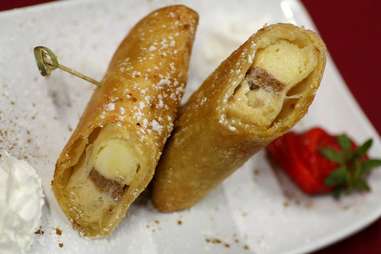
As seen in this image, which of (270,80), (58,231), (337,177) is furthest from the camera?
(337,177)

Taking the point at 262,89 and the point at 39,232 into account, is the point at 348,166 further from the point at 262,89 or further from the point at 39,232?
the point at 39,232

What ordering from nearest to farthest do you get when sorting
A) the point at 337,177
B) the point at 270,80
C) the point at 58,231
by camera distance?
1. the point at 270,80
2. the point at 58,231
3. the point at 337,177

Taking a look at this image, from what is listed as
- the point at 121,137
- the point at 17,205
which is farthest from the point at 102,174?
the point at 17,205

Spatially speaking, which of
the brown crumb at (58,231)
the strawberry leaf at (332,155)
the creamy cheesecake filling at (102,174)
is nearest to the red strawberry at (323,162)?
the strawberry leaf at (332,155)

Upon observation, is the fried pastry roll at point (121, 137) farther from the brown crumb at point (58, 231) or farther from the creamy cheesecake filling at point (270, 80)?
the creamy cheesecake filling at point (270, 80)

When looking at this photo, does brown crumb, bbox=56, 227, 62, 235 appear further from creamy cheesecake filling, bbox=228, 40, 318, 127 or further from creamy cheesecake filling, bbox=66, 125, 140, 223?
creamy cheesecake filling, bbox=228, 40, 318, 127

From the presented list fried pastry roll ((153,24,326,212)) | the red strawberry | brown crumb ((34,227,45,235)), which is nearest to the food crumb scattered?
brown crumb ((34,227,45,235))
